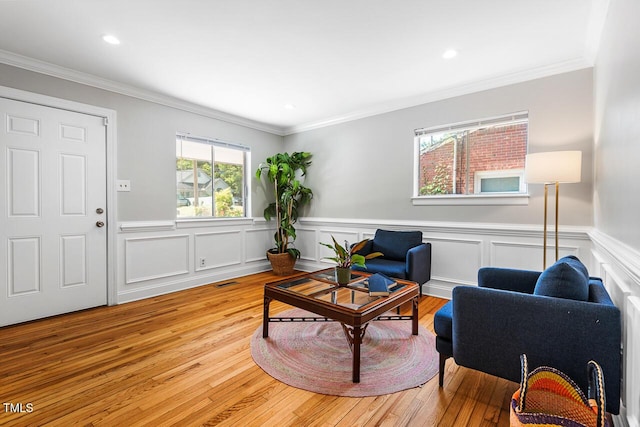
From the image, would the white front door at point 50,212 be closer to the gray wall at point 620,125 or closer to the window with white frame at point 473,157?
the window with white frame at point 473,157

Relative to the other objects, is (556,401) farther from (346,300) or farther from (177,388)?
(177,388)

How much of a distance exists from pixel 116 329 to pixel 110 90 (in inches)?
98.4

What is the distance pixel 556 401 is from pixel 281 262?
12.3ft

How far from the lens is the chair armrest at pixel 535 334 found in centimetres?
123

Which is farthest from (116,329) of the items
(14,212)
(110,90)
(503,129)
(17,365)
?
(503,129)

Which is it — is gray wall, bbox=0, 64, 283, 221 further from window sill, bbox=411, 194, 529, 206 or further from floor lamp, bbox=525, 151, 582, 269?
floor lamp, bbox=525, 151, 582, 269

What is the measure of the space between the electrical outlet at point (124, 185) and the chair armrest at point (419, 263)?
3208mm

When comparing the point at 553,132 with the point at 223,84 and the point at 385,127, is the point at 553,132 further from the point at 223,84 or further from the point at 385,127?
the point at 223,84

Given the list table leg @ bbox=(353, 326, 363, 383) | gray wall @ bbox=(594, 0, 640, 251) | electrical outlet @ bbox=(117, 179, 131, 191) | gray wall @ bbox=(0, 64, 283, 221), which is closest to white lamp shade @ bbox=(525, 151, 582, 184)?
gray wall @ bbox=(594, 0, 640, 251)

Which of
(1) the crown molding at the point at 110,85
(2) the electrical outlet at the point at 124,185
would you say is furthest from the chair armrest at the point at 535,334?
(1) the crown molding at the point at 110,85

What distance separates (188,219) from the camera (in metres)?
3.93

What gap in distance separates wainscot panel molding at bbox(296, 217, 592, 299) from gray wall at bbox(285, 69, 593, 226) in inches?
3.9

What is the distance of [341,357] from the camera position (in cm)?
212

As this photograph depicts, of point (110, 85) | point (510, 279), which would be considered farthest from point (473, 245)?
point (110, 85)
